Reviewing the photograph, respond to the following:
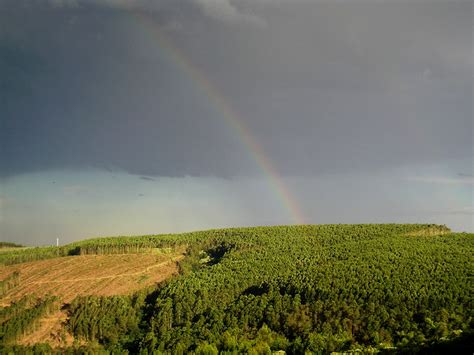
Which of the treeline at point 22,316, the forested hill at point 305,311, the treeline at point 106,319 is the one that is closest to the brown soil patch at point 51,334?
the forested hill at point 305,311

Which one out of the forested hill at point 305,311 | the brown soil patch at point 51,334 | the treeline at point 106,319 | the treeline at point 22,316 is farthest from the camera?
the treeline at point 106,319

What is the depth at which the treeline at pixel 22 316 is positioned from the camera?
17000cm

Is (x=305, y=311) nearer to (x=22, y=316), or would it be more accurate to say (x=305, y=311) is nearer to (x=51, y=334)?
(x=51, y=334)

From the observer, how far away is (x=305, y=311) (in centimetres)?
14812

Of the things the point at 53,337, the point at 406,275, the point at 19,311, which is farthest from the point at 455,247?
the point at 19,311

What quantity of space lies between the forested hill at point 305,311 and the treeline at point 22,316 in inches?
16.1

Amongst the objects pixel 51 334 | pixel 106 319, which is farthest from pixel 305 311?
pixel 51 334

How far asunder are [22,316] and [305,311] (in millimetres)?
111537

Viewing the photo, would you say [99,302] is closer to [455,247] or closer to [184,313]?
[184,313]

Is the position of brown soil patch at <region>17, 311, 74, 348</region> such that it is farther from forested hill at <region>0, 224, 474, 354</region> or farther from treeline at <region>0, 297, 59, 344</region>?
treeline at <region>0, 297, 59, 344</region>

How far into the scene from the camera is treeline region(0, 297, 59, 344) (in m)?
170

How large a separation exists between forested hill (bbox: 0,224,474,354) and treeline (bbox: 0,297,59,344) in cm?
41

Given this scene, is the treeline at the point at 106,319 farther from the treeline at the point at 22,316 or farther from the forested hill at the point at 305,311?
the treeline at the point at 22,316

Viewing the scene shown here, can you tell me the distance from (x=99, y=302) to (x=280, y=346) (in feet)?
304
